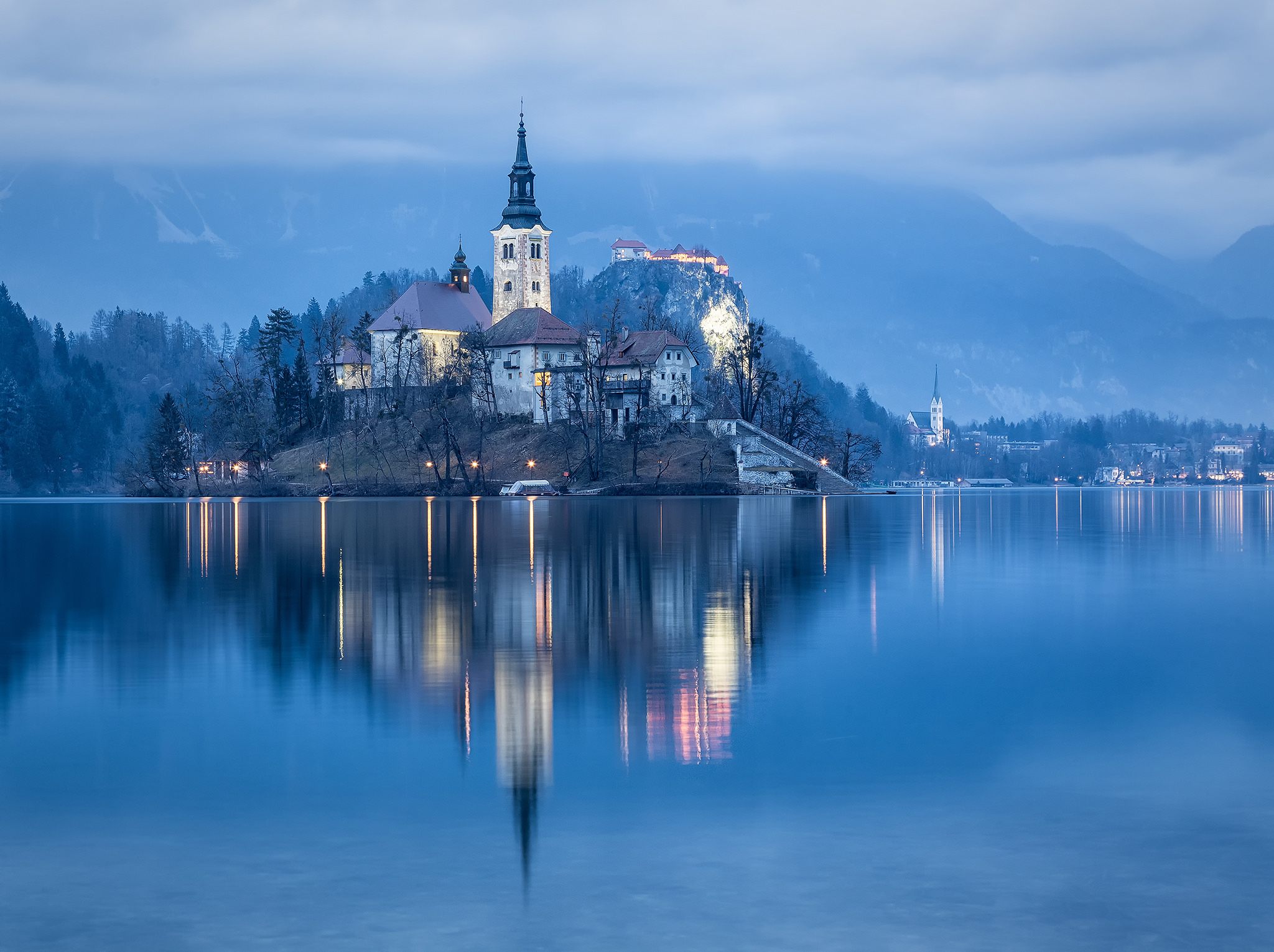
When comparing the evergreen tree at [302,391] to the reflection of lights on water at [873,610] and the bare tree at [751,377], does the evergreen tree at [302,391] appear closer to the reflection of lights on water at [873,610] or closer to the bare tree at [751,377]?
the bare tree at [751,377]

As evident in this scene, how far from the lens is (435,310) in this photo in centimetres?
17488

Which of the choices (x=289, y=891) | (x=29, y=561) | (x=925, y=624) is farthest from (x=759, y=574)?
(x=289, y=891)

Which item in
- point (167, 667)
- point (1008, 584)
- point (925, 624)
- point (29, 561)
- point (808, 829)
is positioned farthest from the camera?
point (29, 561)

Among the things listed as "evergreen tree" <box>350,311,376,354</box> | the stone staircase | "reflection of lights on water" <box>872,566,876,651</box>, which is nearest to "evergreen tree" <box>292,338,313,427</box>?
"evergreen tree" <box>350,311,376,354</box>

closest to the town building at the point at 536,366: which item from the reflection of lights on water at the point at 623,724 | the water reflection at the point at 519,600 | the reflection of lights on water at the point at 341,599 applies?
the water reflection at the point at 519,600

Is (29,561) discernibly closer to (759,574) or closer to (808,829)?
(759,574)

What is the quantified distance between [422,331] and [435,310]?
5978 mm

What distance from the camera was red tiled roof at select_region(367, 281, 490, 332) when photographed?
17188 centimetres

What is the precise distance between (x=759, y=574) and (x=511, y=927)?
1247 inches

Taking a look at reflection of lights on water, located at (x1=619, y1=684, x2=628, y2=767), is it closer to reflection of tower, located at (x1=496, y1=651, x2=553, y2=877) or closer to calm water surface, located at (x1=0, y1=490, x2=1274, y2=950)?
calm water surface, located at (x1=0, y1=490, x2=1274, y2=950)

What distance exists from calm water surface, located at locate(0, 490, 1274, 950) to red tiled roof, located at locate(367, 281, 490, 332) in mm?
135636

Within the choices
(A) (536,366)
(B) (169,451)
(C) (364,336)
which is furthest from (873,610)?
(C) (364,336)

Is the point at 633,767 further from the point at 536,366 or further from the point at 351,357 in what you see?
the point at 351,357

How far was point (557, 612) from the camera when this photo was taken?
3136cm
